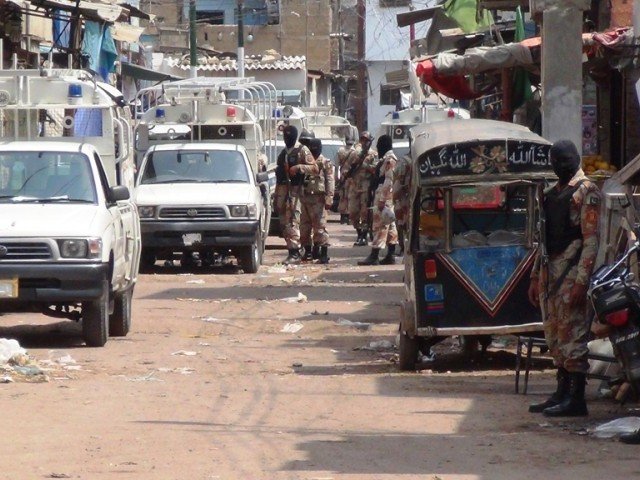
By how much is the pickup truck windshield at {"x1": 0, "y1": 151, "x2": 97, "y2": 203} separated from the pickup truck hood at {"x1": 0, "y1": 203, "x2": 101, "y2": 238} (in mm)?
175

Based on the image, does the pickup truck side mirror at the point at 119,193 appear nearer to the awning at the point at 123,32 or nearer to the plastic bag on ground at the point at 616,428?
the plastic bag on ground at the point at 616,428

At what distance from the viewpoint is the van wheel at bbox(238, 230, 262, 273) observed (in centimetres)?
2123

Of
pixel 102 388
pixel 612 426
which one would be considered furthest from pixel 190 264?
pixel 612 426

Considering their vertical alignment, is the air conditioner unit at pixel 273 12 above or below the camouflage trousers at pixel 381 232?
above

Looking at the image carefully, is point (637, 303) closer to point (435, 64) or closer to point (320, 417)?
point (320, 417)

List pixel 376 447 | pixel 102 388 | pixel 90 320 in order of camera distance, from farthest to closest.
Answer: pixel 90 320
pixel 102 388
pixel 376 447

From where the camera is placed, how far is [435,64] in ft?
56.0

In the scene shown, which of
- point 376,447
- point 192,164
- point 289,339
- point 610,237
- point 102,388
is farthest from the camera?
point 192,164

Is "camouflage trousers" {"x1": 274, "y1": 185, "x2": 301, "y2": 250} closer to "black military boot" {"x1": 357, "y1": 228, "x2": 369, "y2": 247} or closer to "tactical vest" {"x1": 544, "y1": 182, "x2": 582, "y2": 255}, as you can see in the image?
"black military boot" {"x1": 357, "y1": 228, "x2": 369, "y2": 247}

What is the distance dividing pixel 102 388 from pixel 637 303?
4.21 m

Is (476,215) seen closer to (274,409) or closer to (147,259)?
(274,409)

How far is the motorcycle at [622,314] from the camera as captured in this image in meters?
8.66

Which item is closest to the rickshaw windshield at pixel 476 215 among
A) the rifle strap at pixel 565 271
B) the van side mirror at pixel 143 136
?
the rifle strap at pixel 565 271

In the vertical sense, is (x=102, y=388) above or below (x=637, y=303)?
below
